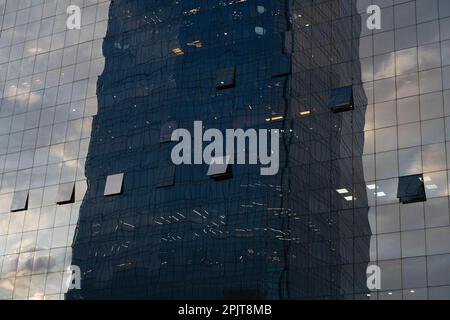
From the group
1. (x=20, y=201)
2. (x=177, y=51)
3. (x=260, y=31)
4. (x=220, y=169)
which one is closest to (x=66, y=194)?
(x=20, y=201)

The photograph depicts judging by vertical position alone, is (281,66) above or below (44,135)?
above

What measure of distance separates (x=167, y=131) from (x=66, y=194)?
1048cm

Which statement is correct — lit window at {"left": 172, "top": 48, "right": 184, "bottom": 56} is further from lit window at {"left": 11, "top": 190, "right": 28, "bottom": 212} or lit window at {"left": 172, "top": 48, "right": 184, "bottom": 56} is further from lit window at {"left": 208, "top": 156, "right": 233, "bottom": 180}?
lit window at {"left": 11, "top": 190, "right": 28, "bottom": 212}

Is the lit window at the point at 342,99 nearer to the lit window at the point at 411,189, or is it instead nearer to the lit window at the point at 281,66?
the lit window at the point at 281,66

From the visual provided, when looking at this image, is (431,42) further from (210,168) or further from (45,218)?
(45,218)

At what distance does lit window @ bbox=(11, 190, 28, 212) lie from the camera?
61.8 metres

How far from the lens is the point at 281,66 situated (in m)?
52.8

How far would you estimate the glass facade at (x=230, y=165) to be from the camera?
1800 inches

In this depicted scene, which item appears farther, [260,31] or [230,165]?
[260,31]

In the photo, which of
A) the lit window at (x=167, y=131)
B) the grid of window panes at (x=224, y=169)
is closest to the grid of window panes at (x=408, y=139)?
the grid of window panes at (x=224, y=169)

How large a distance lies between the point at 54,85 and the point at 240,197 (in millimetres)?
23118

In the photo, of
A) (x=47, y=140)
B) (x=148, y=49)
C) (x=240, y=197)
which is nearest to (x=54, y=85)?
(x=47, y=140)

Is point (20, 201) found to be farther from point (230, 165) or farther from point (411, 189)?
point (411, 189)

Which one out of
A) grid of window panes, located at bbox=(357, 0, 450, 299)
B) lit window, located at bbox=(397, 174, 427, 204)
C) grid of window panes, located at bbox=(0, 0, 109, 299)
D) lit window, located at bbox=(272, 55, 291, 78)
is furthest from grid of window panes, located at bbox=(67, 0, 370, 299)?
lit window, located at bbox=(397, 174, 427, 204)
